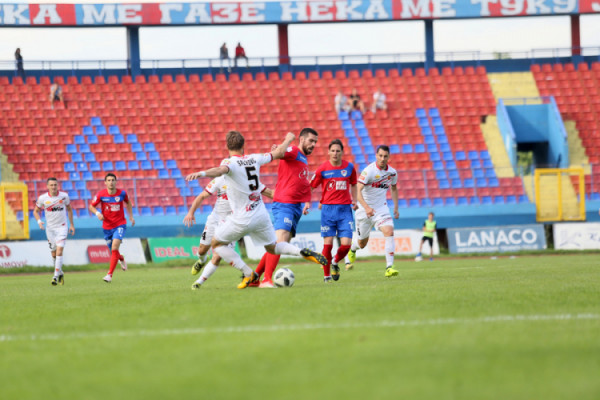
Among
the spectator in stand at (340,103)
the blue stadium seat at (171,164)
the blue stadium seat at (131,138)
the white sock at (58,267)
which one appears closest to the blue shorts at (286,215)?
the white sock at (58,267)

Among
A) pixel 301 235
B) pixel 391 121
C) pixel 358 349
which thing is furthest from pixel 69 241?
pixel 358 349

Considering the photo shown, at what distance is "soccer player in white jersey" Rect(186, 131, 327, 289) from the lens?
1059 centimetres

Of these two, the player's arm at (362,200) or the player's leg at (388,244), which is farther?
the player's leg at (388,244)

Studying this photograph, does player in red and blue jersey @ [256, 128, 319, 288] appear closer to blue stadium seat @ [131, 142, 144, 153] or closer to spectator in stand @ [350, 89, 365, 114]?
blue stadium seat @ [131, 142, 144, 153]

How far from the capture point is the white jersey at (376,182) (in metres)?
14.9

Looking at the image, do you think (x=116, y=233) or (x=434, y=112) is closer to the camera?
(x=116, y=233)

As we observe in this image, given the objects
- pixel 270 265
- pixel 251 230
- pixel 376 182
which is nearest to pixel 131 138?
pixel 376 182

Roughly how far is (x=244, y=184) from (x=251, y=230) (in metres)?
0.64

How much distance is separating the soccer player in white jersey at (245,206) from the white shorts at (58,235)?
24.5ft

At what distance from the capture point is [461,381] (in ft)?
14.3

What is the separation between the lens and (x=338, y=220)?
44.2 ft

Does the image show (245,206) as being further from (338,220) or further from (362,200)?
(362,200)

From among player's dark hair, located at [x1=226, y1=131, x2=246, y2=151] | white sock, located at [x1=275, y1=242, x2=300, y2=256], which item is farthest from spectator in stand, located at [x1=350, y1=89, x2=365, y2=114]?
player's dark hair, located at [x1=226, y1=131, x2=246, y2=151]

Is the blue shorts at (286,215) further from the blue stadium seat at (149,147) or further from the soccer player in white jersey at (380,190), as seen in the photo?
the blue stadium seat at (149,147)
